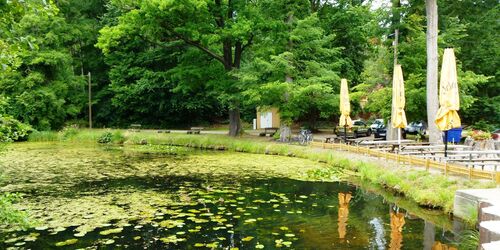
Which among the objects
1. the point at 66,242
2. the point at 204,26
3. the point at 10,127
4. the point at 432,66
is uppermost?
the point at 204,26

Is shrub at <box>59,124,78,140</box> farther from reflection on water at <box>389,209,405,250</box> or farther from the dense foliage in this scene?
reflection on water at <box>389,209,405,250</box>

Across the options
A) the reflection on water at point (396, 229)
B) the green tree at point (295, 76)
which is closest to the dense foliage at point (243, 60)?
the green tree at point (295, 76)

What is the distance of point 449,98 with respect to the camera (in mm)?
11734

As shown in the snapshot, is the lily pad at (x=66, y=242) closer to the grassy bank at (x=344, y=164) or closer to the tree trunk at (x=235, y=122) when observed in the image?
the grassy bank at (x=344, y=164)

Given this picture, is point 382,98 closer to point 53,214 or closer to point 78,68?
point 53,214

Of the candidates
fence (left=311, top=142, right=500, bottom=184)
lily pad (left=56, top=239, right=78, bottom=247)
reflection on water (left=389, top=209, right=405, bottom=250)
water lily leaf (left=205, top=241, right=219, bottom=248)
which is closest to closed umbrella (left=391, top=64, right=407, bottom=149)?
fence (left=311, top=142, right=500, bottom=184)

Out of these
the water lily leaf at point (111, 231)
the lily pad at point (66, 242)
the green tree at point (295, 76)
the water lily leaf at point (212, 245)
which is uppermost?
the green tree at point (295, 76)

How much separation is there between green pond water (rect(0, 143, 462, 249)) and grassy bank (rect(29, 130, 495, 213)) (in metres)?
0.47

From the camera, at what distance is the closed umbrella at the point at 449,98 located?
11656 mm

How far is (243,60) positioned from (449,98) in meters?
24.1

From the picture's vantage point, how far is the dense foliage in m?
21.4

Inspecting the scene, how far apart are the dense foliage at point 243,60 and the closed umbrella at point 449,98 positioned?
8039 mm

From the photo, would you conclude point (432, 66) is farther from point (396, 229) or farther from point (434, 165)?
point (396, 229)

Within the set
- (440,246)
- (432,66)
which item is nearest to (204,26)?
(432,66)
